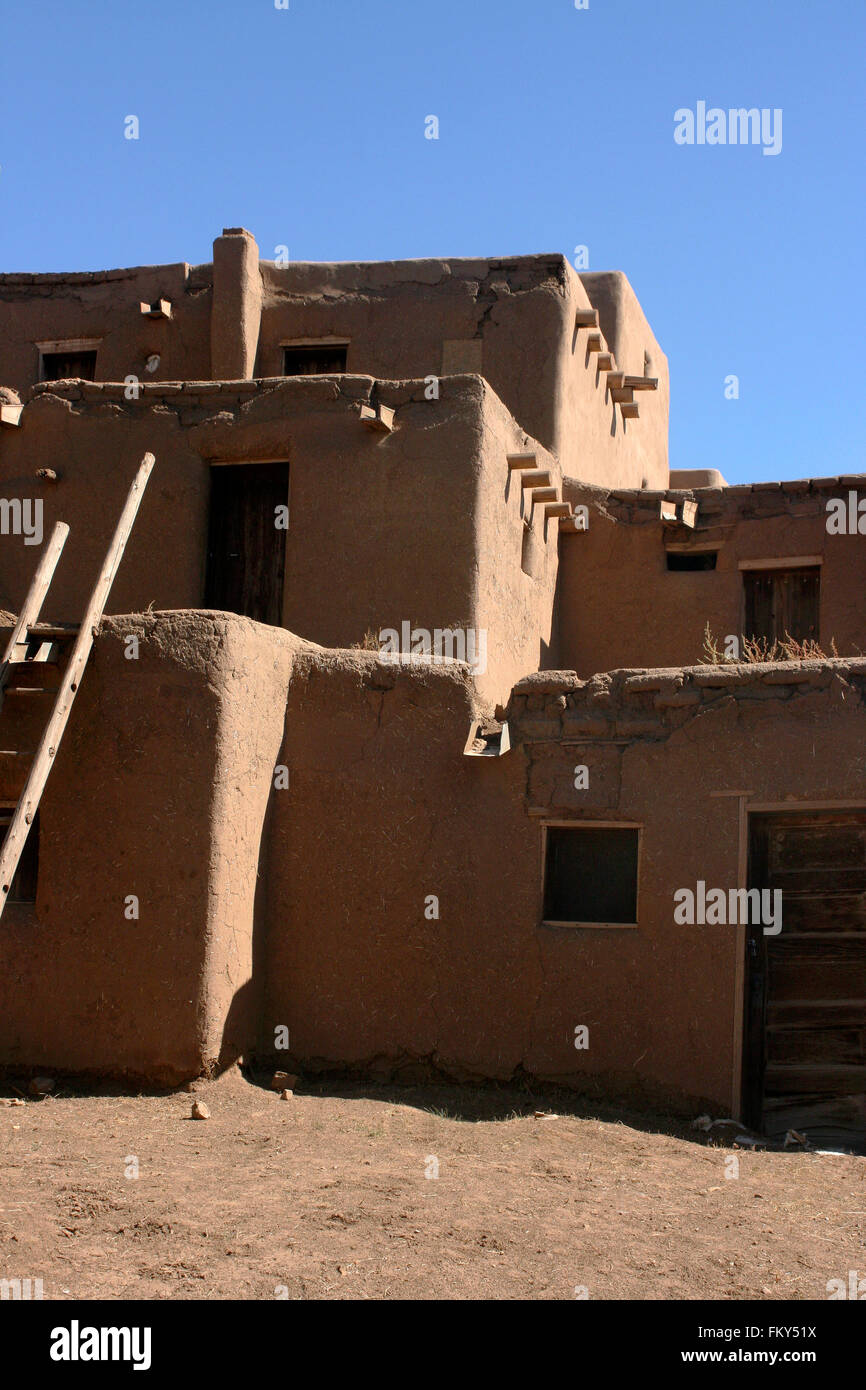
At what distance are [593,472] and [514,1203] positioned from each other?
32.4ft

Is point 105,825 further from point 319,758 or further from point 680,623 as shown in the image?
point 680,623

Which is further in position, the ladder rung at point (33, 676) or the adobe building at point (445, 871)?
the ladder rung at point (33, 676)

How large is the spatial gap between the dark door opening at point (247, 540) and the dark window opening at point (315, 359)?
334cm

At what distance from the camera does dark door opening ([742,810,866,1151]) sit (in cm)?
797

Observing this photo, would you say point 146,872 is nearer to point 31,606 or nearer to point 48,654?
point 48,654

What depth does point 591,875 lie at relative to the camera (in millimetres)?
8453

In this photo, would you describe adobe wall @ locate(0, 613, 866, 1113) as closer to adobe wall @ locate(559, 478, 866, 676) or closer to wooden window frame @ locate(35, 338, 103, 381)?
adobe wall @ locate(559, 478, 866, 676)

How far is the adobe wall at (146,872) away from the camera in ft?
26.1

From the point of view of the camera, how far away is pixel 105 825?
8180 mm

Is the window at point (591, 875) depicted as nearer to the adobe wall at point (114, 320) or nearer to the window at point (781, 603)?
the window at point (781, 603)

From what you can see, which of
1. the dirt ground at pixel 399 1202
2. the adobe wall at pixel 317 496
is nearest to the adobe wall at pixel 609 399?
the adobe wall at pixel 317 496

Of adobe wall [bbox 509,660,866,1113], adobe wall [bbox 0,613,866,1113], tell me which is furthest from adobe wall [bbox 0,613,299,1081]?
adobe wall [bbox 509,660,866,1113]

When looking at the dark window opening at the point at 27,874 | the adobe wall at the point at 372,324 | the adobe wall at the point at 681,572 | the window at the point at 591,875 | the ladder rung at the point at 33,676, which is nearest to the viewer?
the ladder rung at the point at 33,676
